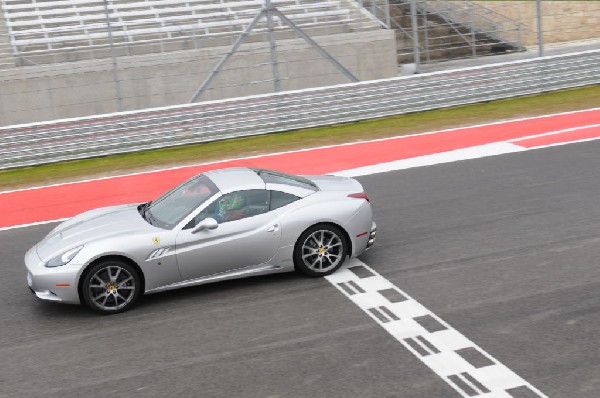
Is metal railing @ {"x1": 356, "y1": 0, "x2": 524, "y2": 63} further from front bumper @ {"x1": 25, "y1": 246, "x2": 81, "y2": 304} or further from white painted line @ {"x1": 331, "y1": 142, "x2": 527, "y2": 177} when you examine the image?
front bumper @ {"x1": 25, "y1": 246, "x2": 81, "y2": 304}

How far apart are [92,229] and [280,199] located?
2.06m

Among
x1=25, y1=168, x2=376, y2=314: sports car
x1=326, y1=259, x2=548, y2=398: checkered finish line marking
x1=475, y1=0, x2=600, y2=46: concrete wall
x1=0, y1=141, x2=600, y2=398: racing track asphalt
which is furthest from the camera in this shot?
x1=475, y1=0, x2=600, y2=46: concrete wall

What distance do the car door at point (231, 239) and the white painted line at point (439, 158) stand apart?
5167 mm

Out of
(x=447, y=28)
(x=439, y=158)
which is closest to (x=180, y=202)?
(x=439, y=158)

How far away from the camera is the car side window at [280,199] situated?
368 inches

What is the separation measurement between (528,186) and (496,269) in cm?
354

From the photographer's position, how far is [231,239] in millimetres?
9031

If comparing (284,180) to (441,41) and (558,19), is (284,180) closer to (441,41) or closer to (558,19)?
(441,41)

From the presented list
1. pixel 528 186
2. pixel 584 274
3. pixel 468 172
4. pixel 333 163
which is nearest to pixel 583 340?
pixel 584 274

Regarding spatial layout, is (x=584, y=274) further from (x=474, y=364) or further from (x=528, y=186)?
(x=528, y=186)

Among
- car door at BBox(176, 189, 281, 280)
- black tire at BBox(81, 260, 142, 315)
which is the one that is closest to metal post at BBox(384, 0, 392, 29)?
car door at BBox(176, 189, 281, 280)

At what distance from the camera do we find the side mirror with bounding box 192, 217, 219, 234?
8930 mm

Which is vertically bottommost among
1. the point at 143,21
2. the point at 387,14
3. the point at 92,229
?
the point at 92,229

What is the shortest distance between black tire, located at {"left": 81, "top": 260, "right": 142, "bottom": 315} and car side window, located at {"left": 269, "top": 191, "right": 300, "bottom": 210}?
1673 millimetres
